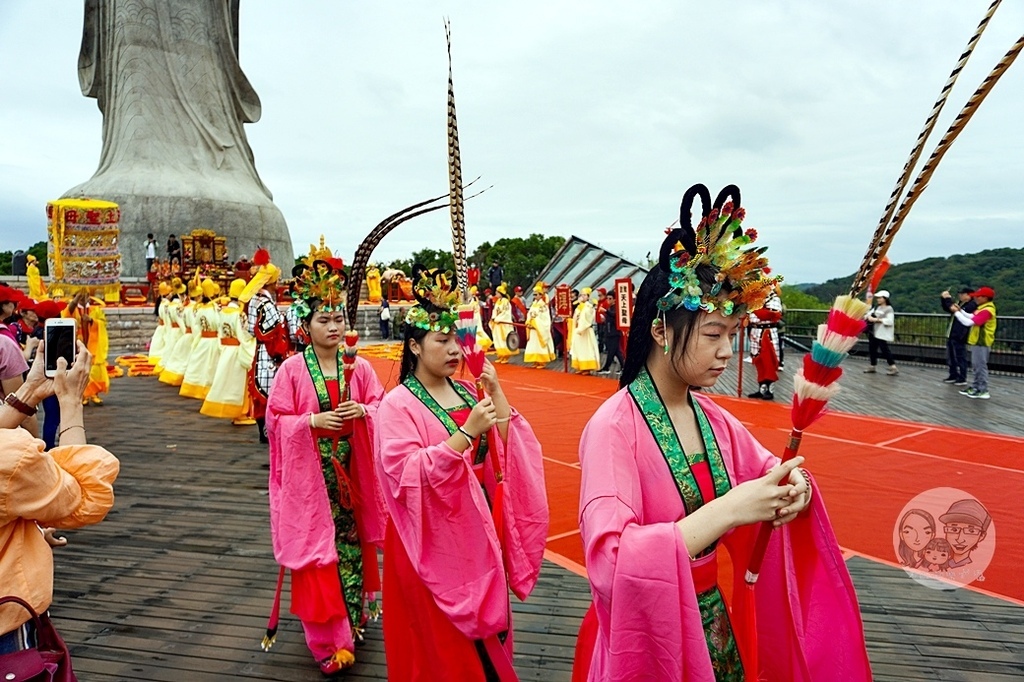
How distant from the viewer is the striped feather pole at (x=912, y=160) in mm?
1295

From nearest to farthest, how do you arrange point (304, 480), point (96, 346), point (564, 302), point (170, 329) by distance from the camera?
1. point (304, 480)
2. point (96, 346)
3. point (170, 329)
4. point (564, 302)

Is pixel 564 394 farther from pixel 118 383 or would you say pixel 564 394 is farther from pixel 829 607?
pixel 829 607

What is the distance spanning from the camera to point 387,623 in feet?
8.57

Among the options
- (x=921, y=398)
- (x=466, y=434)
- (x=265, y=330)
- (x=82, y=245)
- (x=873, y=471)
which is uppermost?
(x=82, y=245)

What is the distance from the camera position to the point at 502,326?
55.1 feet

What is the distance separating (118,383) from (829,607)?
43.8 feet

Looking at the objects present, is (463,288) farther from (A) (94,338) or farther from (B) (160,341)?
(B) (160,341)

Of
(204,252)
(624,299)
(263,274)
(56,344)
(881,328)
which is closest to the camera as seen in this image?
(56,344)

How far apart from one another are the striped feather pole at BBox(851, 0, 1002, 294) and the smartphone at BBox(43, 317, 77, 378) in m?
2.14

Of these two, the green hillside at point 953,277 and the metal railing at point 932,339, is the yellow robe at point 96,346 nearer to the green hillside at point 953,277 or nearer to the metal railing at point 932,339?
the metal railing at point 932,339

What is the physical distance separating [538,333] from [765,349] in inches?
234

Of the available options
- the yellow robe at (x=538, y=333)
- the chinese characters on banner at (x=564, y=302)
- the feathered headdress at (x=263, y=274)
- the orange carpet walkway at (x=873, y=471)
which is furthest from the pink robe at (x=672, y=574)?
the chinese characters on banner at (x=564, y=302)

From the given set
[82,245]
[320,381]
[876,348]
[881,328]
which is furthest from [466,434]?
[82,245]

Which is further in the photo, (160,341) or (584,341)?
(160,341)
